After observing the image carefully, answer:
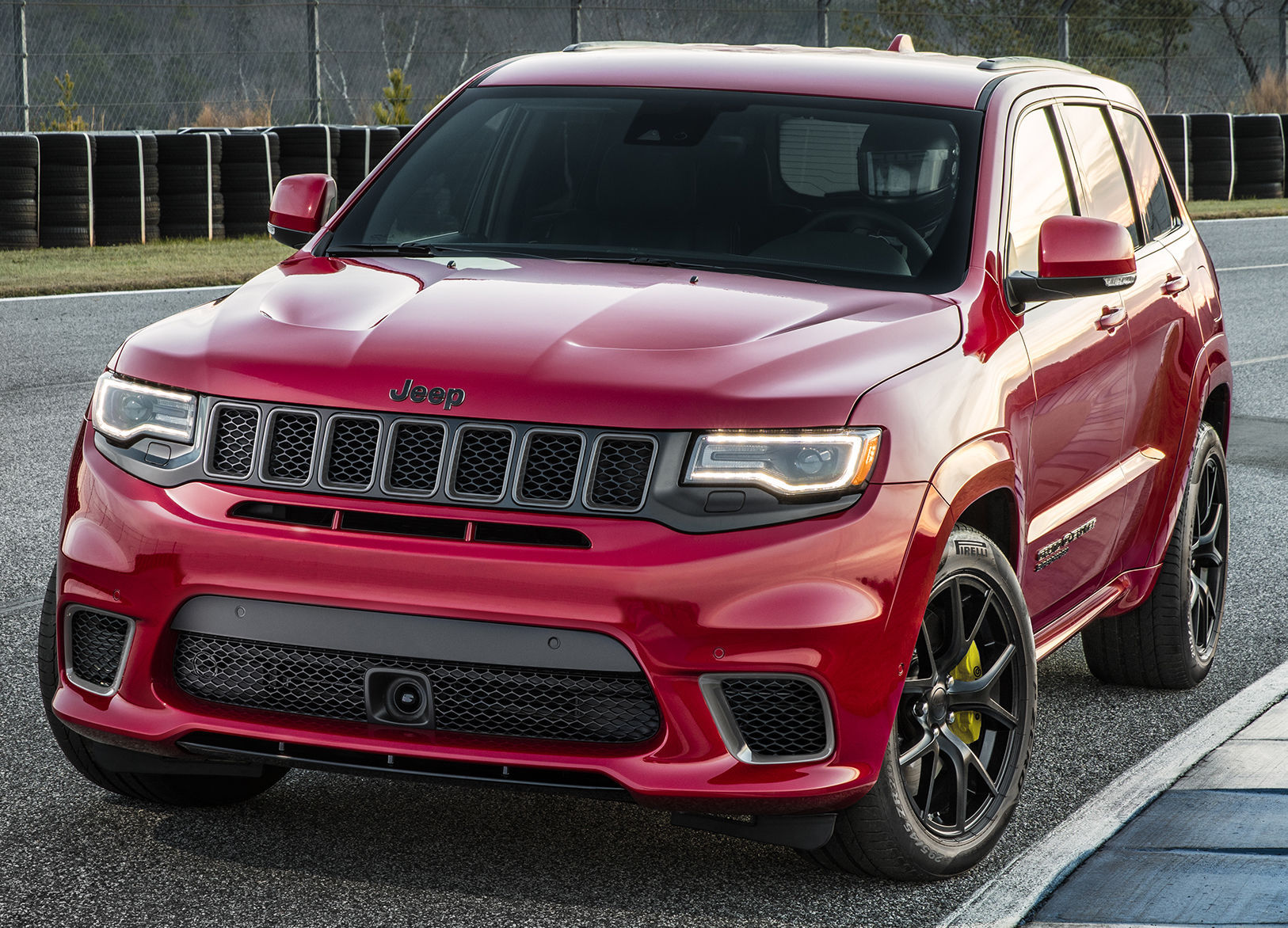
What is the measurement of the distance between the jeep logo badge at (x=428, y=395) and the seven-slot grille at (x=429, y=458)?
0.13ft

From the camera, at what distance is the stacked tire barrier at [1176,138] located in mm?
26562

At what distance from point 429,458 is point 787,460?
0.73 m

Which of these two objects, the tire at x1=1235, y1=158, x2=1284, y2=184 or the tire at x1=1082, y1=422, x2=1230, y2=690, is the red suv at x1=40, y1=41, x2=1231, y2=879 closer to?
the tire at x1=1082, y1=422, x2=1230, y2=690

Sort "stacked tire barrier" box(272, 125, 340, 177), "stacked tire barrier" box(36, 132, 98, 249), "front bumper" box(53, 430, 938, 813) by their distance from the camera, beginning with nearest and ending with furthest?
"front bumper" box(53, 430, 938, 813)
"stacked tire barrier" box(36, 132, 98, 249)
"stacked tire barrier" box(272, 125, 340, 177)

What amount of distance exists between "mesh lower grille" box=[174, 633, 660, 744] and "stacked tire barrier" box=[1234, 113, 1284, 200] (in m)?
26.3

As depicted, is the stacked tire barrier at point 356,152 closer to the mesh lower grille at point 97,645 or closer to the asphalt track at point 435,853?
the asphalt track at point 435,853

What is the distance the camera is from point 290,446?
3.85 meters

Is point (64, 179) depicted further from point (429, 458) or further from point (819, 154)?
point (429, 458)

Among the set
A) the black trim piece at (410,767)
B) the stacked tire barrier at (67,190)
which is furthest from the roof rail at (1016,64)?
the stacked tire barrier at (67,190)

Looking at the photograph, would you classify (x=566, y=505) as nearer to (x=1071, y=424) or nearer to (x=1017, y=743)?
(x=1017, y=743)

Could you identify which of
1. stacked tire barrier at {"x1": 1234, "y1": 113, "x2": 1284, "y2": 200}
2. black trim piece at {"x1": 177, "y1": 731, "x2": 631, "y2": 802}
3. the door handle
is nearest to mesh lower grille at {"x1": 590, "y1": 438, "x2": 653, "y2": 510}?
black trim piece at {"x1": 177, "y1": 731, "x2": 631, "y2": 802}

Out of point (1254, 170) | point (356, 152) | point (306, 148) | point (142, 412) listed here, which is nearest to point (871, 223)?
point (142, 412)

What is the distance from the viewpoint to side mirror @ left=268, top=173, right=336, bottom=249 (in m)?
5.47

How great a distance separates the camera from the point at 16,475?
8922 mm
